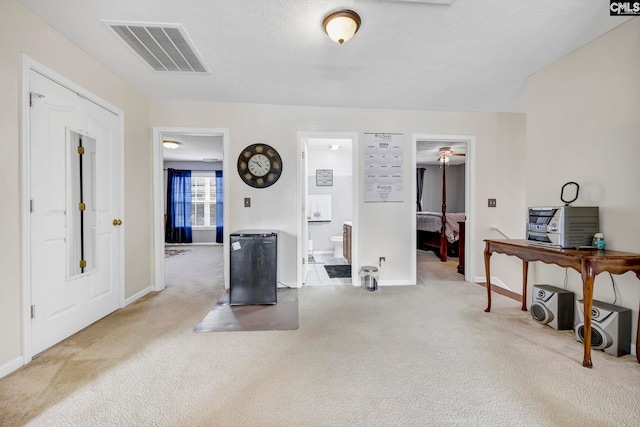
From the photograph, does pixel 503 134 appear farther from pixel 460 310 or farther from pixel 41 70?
pixel 41 70

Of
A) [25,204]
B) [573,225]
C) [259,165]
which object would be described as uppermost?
[259,165]

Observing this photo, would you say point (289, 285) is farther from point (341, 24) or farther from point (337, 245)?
point (341, 24)

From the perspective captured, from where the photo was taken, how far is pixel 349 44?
2188 mm

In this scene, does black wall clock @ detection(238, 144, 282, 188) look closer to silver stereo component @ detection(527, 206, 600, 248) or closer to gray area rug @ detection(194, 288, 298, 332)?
gray area rug @ detection(194, 288, 298, 332)

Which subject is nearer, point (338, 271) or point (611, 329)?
point (611, 329)

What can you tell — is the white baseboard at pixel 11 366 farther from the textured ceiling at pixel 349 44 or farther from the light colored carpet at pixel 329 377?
the textured ceiling at pixel 349 44

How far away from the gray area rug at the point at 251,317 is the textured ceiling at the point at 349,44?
245 centimetres

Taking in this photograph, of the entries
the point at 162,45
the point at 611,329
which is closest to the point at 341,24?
the point at 162,45

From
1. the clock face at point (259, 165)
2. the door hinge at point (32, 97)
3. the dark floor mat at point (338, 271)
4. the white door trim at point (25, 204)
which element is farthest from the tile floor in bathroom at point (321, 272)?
the door hinge at point (32, 97)

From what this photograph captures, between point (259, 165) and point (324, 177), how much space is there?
9.46 ft

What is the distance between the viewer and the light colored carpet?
53.9 inches

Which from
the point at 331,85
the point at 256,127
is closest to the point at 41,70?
the point at 256,127

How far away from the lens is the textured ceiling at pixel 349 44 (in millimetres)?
1798

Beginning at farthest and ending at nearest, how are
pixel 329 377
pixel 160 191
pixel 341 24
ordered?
pixel 160 191, pixel 341 24, pixel 329 377
